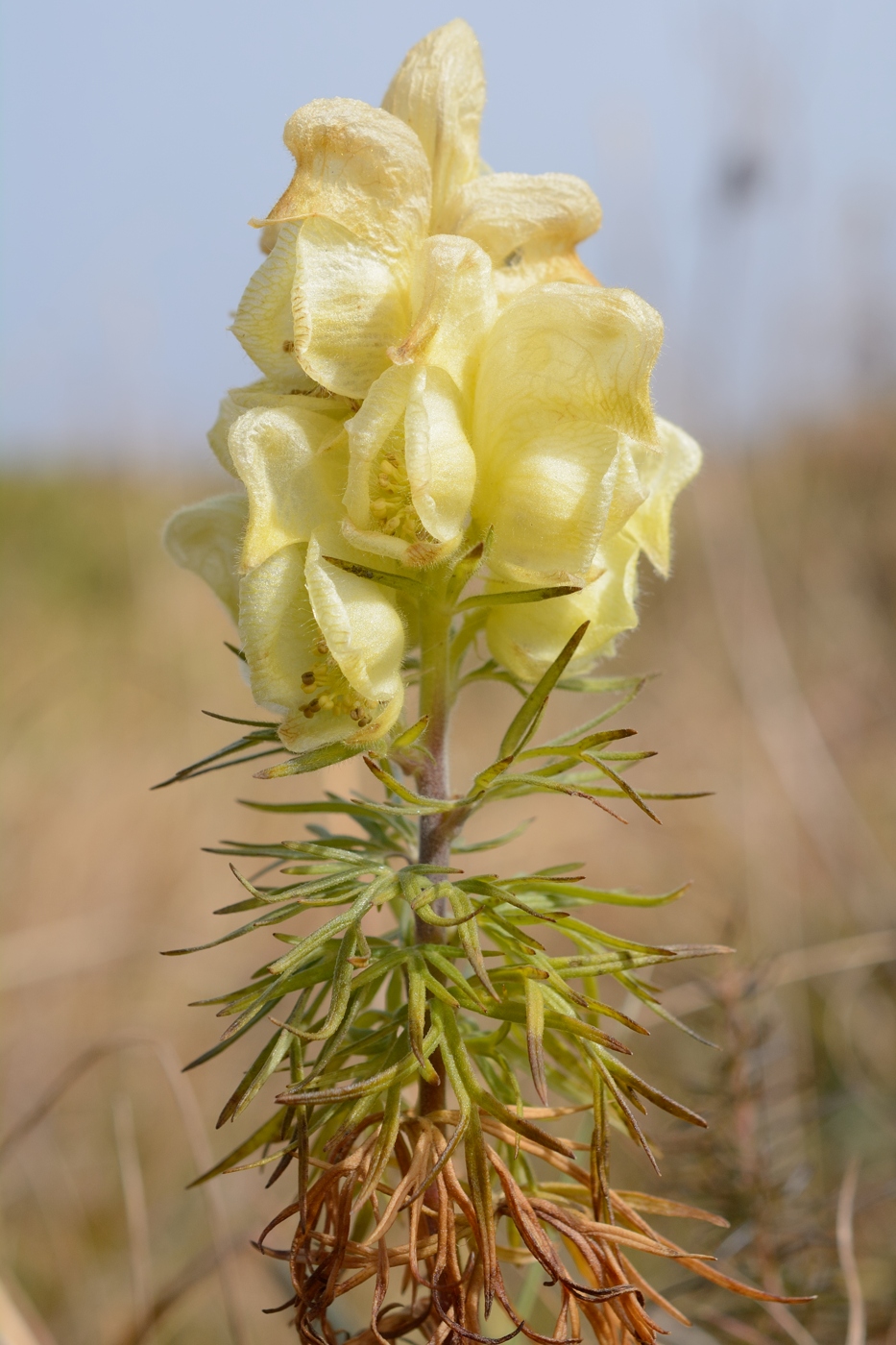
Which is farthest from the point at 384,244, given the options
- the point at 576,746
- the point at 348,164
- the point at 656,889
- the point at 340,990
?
the point at 656,889

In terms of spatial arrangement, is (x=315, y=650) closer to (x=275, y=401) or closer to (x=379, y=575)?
(x=379, y=575)

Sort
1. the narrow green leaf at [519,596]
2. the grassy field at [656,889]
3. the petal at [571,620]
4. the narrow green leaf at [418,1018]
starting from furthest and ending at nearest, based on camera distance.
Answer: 1. the grassy field at [656,889]
2. the petal at [571,620]
3. the narrow green leaf at [519,596]
4. the narrow green leaf at [418,1018]

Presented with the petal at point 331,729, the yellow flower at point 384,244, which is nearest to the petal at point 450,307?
the yellow flower at point 384,244

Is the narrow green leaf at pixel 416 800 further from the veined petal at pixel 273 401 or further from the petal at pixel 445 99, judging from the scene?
the petal at pixel 445 99

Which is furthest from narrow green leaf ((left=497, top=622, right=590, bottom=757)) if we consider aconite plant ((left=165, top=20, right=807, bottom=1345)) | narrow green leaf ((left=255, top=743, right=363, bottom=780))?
narrow green leaf ((left=255, top=743, right=363, bottom=780))

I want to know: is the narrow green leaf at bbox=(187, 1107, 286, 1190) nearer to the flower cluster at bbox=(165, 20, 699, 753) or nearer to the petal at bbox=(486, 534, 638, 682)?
the flower cluster at bbox=(165, 20, 699, 753)

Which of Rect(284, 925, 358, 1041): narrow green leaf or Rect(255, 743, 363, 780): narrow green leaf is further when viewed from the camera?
Rect(255, 743, 363, 780): narrow green leaf

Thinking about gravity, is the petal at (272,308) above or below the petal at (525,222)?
below
